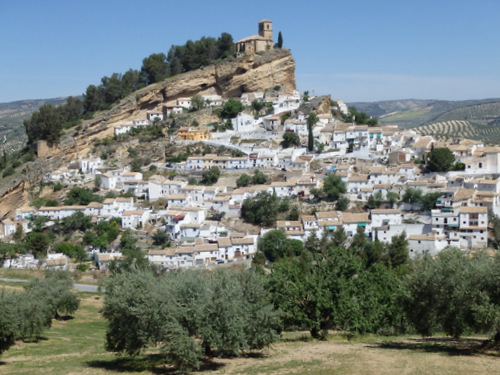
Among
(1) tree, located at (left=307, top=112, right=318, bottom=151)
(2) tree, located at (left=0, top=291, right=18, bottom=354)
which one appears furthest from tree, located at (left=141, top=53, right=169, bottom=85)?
(2) tree, located at (left=0, top=291, right=18, bottom=354)

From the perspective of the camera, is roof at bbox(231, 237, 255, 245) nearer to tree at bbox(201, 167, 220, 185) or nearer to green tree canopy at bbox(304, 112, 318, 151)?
tree at bbox(201, 167, 220, 185)

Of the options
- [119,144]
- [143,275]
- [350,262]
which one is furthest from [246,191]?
[143,275]

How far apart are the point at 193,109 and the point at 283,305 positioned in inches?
1928

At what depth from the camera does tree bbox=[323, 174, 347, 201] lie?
47.0 metres

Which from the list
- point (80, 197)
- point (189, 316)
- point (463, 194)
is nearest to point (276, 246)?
point (463, 194)

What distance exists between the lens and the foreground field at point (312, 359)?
15.5 metres

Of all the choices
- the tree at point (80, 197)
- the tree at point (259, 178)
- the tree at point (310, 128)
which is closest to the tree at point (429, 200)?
the tree at point (259, 178)

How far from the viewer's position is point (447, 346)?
18109 millimetres

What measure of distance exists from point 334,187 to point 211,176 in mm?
11760

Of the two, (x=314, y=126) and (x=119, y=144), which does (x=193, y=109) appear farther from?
(x=314, y=126)

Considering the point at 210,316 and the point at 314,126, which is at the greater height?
the point at 314,126

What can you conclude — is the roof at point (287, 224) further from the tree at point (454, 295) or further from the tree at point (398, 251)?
the tree at point (454, 295)

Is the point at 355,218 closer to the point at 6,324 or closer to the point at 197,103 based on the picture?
the point at 197,103

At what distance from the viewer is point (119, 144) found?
6281cm
